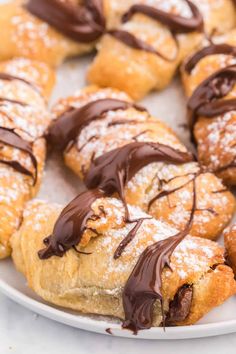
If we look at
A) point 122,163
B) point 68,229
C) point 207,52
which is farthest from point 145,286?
point 207,52

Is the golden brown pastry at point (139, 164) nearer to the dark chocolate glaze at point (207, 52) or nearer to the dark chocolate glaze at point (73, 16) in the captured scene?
the dark chocolate glaze at point (207, 52)

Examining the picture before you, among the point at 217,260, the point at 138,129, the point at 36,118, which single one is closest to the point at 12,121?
the point at 36,118

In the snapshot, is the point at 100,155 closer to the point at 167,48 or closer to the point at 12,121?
the point at 12,121

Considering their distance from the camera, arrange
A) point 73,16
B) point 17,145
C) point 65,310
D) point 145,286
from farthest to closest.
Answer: point 73,16, point 17,145, point 65,310, point 145,286

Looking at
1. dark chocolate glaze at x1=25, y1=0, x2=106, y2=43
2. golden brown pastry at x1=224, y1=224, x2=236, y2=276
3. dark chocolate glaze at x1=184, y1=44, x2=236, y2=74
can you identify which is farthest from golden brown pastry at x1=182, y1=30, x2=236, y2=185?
dark chocolate glaze at x1=25, y1=0, x2=106, y2=43

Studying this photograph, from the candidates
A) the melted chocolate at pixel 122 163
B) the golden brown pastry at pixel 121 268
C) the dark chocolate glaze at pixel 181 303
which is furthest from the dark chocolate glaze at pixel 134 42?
the dark chocolate glaze at pixel 181 303

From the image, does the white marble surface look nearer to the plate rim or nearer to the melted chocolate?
the plate rim

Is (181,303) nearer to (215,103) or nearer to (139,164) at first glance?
(139,164)
